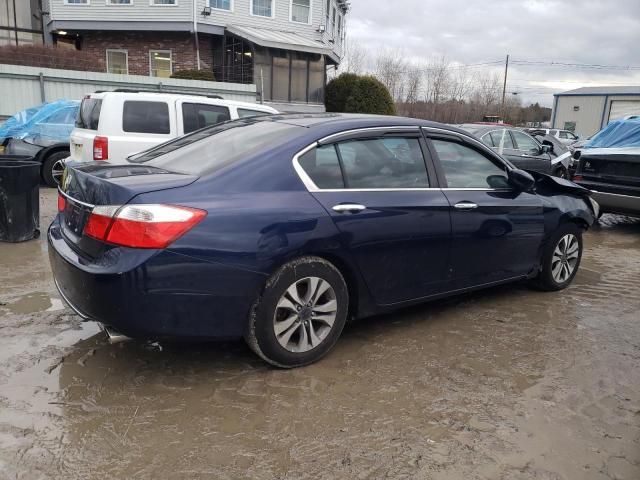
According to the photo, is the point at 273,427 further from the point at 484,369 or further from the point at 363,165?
the point at 363,165

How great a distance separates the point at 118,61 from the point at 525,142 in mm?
18404

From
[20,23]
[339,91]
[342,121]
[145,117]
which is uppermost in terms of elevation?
[20,23]

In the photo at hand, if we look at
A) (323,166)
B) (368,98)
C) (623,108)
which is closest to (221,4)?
(368,98)

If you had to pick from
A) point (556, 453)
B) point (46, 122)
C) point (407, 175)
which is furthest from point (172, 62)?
point (556, 453)

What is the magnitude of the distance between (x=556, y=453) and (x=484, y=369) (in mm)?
902

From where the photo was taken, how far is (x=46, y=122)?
10.3 meters

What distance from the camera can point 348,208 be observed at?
3.48 m

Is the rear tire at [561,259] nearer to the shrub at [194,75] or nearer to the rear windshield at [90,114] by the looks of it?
the rear windshield at [90,114]

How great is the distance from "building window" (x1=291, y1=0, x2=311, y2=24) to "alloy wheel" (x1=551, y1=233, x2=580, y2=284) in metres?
21.9

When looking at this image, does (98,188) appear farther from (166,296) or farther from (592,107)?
(592,107)

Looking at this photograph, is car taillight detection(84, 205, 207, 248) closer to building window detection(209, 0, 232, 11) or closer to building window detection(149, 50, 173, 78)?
building window detection(209, 0, 232, 11)

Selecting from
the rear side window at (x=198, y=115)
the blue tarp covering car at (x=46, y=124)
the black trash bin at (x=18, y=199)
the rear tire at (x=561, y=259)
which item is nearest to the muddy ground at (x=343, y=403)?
the rear tire at (x=561, y=259)

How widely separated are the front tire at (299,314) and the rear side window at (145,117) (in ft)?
18.6

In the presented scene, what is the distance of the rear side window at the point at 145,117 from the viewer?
26.2 feet
